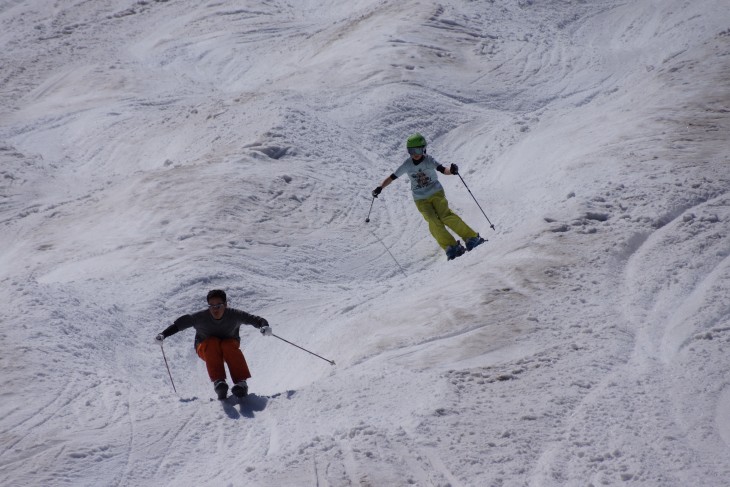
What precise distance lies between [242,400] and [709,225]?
17.9ft

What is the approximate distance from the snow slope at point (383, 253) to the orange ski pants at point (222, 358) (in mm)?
508

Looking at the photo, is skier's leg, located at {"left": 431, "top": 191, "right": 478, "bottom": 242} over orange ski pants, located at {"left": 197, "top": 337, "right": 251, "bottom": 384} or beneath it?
over

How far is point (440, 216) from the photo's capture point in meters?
11.5

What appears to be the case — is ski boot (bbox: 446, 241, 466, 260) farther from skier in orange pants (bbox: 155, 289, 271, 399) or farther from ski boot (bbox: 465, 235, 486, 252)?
skier in orange pants (bbox: 155, 289, 271, 399)

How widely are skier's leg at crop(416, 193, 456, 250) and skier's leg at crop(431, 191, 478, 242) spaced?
64mm

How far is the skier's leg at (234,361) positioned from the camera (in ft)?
26.5

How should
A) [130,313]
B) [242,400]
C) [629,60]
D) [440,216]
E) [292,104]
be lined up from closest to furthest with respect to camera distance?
1. [242,400]
2. [130,313]
3. [440,216]
4. [292,104]
5. [629,60]

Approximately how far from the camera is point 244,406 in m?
7.56

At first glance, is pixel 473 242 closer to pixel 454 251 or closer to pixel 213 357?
pixel 454 251

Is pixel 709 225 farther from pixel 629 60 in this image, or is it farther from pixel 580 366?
pixel 629 60

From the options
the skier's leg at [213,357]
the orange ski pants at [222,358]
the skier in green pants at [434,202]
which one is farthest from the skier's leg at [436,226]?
the skier's leg at [213,357]

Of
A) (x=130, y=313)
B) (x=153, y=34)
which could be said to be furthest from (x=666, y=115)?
(x=153, y=34)

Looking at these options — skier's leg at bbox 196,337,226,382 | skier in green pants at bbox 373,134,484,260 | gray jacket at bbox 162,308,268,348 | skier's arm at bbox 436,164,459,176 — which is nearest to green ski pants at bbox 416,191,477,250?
skier in green pants at bbox 373,134,484,260

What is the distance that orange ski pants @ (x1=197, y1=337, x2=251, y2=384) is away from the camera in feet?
26.5
